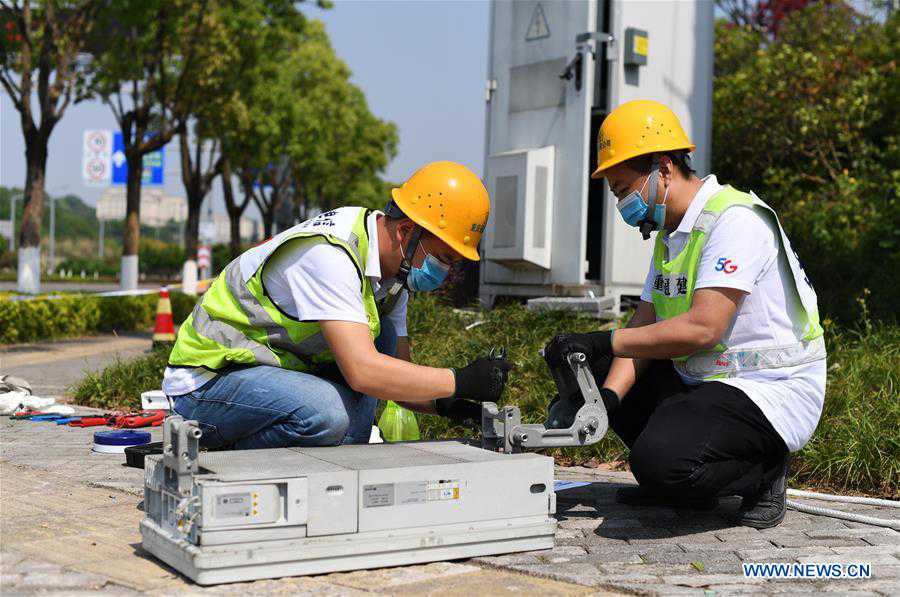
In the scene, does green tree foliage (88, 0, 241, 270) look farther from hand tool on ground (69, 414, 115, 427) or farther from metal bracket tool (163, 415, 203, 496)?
metal bracket tool (163, 415, 203, 496)

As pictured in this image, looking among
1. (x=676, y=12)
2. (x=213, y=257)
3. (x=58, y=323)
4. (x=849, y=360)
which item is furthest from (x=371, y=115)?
(x=849, y=360)

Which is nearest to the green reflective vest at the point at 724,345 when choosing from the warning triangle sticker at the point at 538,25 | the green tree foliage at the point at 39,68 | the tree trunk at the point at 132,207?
the warning triangle sticker at the point at 538,25

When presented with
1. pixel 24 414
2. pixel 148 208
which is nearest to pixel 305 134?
pixel 24 414

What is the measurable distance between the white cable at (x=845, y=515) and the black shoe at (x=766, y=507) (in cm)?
26

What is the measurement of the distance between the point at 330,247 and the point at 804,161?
8910 millimetres

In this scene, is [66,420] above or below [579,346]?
below

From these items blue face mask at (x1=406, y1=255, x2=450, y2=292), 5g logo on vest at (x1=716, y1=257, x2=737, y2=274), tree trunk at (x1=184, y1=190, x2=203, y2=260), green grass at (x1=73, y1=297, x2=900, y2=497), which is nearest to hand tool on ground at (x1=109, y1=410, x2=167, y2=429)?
green grass at (x1=73, y1=297, x2=900, y2=497)

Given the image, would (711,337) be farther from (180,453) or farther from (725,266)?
(180,453)

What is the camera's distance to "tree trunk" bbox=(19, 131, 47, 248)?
15.3 meters

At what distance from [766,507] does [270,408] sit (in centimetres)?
191

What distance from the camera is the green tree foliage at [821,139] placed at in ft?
30.6

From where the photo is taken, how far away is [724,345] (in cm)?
380

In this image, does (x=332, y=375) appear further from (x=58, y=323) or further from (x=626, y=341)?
(x=58, y=323)

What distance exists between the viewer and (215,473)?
3.04 meters
